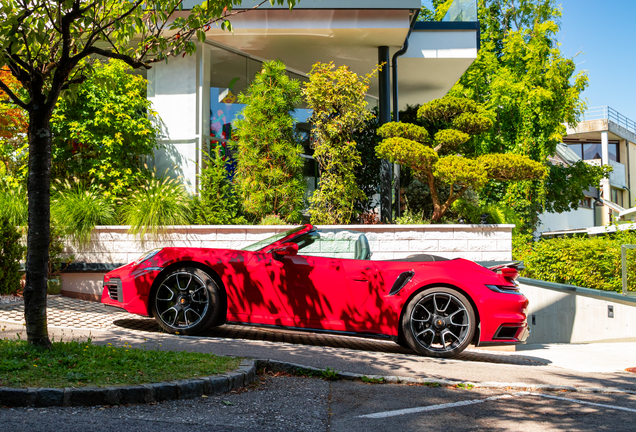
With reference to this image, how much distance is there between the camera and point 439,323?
17.5 feet

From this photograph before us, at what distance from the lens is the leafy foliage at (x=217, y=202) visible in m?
9.26

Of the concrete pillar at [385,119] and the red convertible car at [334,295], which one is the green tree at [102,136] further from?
the concrete pillar at [385,119]

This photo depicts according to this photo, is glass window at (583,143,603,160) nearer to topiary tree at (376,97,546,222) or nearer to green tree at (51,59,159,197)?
topiary tree at (376,97,546,222)

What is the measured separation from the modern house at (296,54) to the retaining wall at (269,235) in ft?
6.82

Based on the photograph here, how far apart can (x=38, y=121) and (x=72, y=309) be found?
3960mm

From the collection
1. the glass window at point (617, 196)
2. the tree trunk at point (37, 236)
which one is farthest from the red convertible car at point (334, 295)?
the glass window at point (617, 196)

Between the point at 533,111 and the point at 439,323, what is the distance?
43.2 ft

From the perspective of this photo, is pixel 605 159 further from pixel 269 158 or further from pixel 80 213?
pixel 80 213

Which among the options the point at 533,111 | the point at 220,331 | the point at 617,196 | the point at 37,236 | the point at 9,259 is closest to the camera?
the point at 37,236

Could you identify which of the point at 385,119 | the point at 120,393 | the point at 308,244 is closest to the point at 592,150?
the point at 385,119

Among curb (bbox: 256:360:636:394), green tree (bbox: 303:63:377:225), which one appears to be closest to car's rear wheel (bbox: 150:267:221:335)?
curb (bbox: 256:360:636:394)

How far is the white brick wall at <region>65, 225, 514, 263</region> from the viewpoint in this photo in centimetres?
850

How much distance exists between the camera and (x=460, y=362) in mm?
5164

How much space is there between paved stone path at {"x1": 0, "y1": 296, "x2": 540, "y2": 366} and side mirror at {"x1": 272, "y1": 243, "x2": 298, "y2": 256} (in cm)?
110
